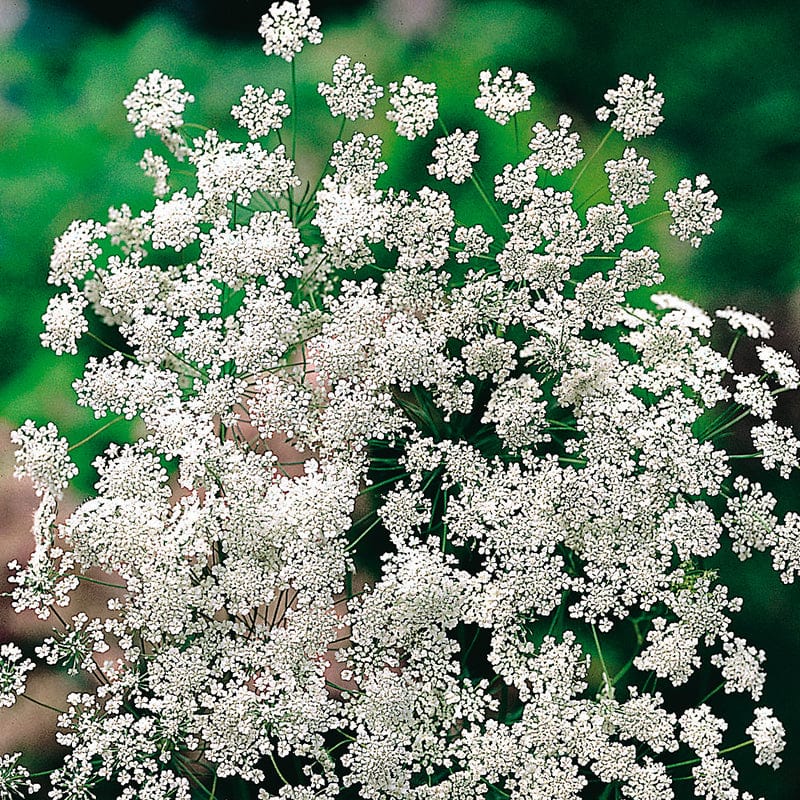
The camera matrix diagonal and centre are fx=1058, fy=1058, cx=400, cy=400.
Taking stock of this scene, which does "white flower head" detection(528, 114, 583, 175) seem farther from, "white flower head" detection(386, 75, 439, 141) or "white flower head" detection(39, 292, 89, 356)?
"white flower head" detection(39, 292, 89, 356)

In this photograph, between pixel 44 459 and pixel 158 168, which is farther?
pixel 158 168

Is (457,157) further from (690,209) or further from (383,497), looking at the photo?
(383,497)

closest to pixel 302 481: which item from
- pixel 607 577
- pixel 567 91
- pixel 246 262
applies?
pixel 246 262

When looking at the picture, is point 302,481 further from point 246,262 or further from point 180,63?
point 180,63

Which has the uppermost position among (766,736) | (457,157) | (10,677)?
(457,157)

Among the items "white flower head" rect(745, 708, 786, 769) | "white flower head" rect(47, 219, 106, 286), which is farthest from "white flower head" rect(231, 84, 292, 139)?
"white flower head" rect(745, 708, 786, 769)

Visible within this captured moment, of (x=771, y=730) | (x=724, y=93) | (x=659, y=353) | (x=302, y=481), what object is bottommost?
(x=771, y=730)

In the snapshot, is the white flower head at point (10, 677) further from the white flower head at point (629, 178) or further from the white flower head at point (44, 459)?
the white flower head at point (629, 178)

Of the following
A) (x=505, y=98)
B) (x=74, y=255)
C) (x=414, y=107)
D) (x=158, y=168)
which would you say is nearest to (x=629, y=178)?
(x=505, y=98)

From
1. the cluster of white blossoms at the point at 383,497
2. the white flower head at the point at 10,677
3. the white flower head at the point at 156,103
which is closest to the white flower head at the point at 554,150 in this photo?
the cluster of white blossoms at the point at 383,497
